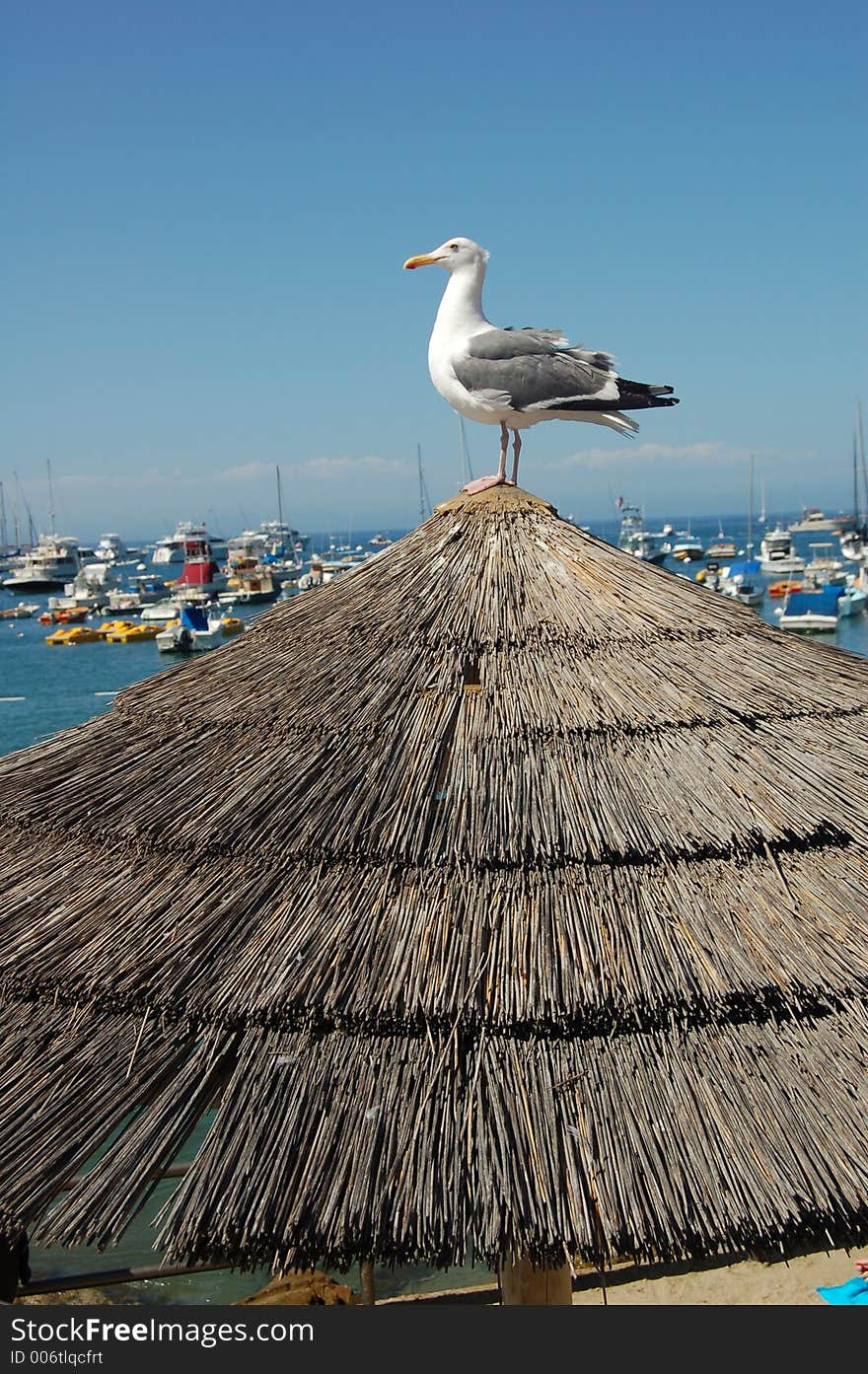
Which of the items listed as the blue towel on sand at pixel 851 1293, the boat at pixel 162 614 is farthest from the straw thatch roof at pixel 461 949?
the boat at pixel 162 614

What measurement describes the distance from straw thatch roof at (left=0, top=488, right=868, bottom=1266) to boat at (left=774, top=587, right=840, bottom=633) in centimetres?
4813

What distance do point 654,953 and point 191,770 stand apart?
197cm

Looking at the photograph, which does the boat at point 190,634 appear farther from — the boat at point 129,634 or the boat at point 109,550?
the boat at point 109,550

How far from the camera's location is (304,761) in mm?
4215

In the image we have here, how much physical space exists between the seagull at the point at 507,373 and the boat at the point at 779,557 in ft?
240

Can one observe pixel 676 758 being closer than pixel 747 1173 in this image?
No

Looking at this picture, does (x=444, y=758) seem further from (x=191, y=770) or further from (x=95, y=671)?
(x=95, y=671)

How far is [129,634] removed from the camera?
221 ft

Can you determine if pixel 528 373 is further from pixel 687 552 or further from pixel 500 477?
pixel 687 552

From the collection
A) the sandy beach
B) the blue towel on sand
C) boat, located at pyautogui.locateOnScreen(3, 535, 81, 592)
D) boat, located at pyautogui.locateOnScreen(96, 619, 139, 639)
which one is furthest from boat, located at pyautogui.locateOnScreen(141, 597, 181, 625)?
A: the blue towel on sand

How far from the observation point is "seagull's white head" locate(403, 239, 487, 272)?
230 inches

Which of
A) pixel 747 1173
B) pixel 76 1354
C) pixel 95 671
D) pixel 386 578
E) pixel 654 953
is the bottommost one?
pixel 95 671

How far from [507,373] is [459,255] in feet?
2.65

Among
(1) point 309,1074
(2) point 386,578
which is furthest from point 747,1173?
(2) point 386,578
